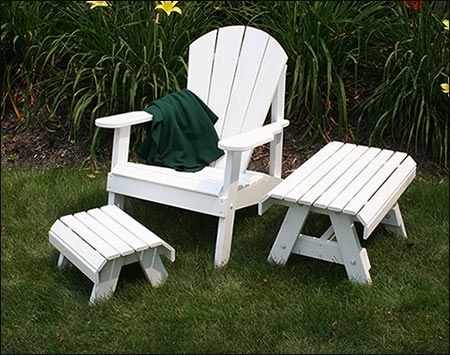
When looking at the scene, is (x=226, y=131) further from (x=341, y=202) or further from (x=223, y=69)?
(x=341, y=202)

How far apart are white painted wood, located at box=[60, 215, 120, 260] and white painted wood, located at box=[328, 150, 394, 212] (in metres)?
0.86

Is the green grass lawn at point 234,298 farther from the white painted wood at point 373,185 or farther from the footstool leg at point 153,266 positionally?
the white painted wood at point 373,185

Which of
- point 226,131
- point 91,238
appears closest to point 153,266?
point 91,238

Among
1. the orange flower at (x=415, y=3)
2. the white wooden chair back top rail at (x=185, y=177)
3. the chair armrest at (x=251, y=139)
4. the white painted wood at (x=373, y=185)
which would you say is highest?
the orange flower at (x=415, y=3)

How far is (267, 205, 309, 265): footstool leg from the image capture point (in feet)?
10.8

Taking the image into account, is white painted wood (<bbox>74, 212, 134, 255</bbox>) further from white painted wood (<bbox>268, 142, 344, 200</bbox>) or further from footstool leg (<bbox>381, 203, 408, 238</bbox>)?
footstool leg (<bbox>381, 203, 408, 238</bbox>)

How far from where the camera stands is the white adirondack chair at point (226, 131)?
3416 millimetres

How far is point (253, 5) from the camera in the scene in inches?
199

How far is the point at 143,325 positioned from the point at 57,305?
0.39 m

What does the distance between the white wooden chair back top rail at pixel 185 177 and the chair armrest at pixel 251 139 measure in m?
0.21

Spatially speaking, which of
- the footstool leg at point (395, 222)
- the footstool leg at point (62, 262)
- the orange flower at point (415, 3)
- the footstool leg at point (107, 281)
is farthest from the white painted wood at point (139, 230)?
the orange flower at point (415, 3)

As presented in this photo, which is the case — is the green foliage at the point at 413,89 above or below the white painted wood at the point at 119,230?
above

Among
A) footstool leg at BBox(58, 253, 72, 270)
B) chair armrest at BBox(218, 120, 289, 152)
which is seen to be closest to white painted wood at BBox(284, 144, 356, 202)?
chair armrest at BBox(218, 120, 289, 152)

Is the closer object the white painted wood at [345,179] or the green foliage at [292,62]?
the white painted wood at [345,179]
